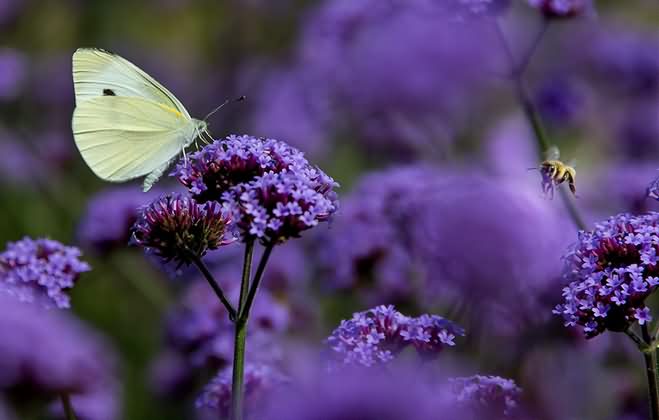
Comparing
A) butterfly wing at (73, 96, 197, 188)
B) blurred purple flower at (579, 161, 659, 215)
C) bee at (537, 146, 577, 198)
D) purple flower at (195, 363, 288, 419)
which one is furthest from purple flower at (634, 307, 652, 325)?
blurred purple flower at (579, 161, 659, 215)

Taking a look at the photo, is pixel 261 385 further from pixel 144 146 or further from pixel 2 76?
pixel 2 76

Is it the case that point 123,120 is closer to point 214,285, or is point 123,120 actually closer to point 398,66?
point 214,285

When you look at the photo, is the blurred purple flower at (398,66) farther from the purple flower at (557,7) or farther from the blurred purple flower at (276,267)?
the blurred purple flower at (276,267)

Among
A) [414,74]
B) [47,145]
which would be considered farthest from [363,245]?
[47,145]

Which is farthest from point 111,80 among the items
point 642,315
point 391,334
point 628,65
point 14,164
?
point 628,65

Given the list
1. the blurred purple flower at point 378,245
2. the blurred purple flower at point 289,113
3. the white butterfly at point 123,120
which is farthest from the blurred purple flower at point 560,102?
the white butterfly at point 123,120

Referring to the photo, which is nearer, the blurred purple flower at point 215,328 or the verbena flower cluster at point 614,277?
the verbena flower cluster at point 614,277
